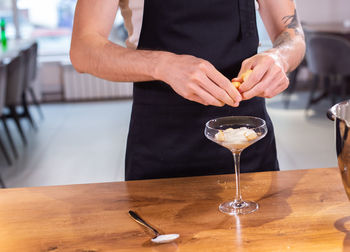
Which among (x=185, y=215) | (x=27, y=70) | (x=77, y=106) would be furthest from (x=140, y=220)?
(x=77, y=106)

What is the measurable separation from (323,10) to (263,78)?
699 cm

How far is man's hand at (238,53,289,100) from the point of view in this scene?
1.29 meters

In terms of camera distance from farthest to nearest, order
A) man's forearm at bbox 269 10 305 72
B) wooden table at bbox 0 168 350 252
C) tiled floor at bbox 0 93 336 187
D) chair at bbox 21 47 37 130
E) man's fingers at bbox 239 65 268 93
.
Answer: chair at bbox 21 47 37 130 < tiled floor at bbox 0 93 336 187 < man's forearm at bbox 269 10 305 72 < man's fingers at bbox 239 65 268 93 < wooden table at bbox 0 168 350 252

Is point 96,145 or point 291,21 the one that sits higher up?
point 291,21

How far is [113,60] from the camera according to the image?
146 cm

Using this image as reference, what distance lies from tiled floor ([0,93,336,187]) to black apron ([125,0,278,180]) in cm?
263

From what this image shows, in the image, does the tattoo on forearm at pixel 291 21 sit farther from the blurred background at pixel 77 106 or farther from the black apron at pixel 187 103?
the blurred background at pixel 77 106

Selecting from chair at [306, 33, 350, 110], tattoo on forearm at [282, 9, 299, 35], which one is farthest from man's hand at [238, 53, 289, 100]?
chair at [306, 33, 350, 110]

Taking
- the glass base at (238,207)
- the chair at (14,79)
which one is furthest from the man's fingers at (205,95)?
the chair at (14,79)

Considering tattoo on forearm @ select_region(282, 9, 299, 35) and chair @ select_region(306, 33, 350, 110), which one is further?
chair @ select_region(306, 33, 350, 110)

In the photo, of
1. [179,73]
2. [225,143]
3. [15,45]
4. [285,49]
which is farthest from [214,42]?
[15,45]

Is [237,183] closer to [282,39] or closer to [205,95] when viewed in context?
[205,95]

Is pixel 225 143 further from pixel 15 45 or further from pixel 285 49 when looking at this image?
pixel 15 45

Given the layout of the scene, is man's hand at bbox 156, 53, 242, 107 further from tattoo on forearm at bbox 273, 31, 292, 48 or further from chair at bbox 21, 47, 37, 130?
chair at bbox 21, 47, 37, 130
